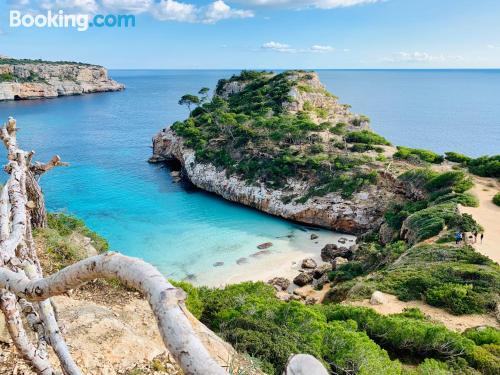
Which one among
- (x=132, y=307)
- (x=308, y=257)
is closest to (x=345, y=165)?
(x=308, y=257)

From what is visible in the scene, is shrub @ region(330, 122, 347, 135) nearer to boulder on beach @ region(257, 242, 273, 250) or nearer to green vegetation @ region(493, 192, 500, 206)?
boulder on beach @ region(257, 242, 273, 250)

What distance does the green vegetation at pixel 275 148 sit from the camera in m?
32.2

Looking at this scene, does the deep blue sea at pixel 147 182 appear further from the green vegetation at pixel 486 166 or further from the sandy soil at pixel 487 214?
the green vegetation at pixel 486 166

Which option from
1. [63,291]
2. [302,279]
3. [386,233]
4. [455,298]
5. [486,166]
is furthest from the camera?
[486,166]

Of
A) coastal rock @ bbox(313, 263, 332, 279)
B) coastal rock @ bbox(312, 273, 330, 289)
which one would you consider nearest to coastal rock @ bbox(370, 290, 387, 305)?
coastal rock @ bbox(312, 273, 330, 289)

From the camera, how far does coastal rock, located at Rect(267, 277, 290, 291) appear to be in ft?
69.5

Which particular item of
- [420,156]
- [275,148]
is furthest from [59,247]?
[420,156]

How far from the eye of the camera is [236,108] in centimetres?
5047

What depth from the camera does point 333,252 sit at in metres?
24.8

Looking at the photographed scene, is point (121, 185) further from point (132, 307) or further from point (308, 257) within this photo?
point (132, 307)

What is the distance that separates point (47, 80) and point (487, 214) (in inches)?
4688

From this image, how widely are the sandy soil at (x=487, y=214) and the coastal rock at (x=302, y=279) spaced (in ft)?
28.6

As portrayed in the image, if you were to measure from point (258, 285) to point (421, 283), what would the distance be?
21.5ft

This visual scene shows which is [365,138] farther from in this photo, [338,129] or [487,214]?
[487,214]
